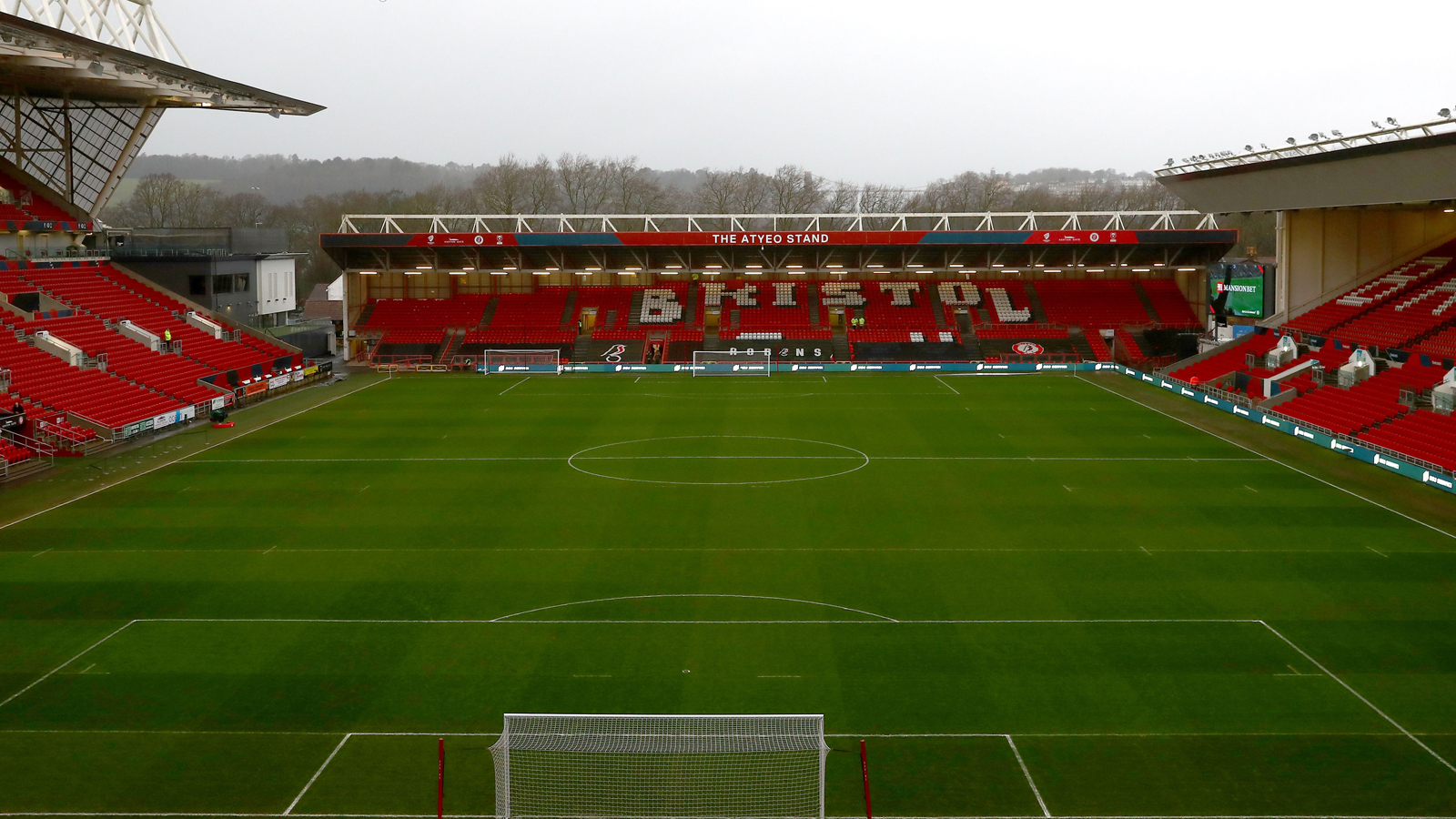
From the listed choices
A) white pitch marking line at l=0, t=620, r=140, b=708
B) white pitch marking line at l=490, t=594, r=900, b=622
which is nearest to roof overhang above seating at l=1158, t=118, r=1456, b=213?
white pitch marking line at l=490, t=594, r=900, b=622

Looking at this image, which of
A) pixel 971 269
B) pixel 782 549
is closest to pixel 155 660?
Answer: pixel 782 549

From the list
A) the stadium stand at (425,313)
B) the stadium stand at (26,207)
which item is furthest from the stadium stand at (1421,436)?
the stadium stand at (26,207)

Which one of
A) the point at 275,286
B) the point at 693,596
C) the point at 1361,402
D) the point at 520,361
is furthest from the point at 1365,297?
the point at 275,286

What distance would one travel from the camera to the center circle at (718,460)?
99.4ft

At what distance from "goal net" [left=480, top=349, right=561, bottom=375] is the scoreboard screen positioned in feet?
117

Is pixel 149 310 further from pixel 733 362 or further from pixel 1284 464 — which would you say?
pixel 1284 464

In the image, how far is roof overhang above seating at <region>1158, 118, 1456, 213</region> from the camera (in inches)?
1337

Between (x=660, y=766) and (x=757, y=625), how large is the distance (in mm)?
5329

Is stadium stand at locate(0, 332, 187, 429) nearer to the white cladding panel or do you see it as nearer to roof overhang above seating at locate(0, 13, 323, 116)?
roof overhang above seating at locate(0, 13, 323, 116)

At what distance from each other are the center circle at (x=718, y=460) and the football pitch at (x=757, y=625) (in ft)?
0.79

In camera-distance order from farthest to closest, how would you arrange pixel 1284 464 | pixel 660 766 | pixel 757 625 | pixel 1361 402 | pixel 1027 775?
pixel 1361 402, pixel 1284 464, pixel 757 625, pixel 660 766, pixel 1027 775

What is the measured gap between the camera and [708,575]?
2133 cm

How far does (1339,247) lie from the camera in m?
49.8

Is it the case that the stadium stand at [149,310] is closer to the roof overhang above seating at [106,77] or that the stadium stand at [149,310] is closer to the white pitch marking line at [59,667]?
the roof overhang above seating at [106,77]
